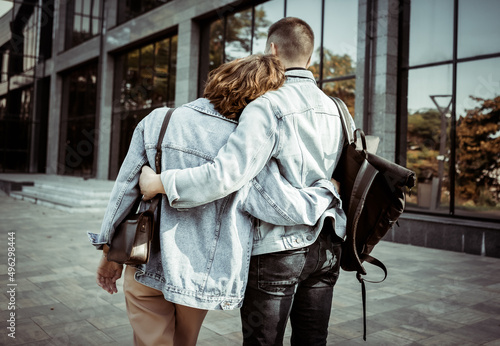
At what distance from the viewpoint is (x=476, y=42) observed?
9.13 meters

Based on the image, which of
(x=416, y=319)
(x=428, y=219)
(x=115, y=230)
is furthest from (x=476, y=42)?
(x=115, y=230)

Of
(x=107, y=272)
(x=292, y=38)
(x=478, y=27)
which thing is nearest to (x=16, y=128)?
(x=478, y=27)

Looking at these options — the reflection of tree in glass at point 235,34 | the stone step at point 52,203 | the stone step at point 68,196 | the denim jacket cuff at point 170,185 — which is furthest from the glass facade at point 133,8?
the denim jacket cuff at point 170,185

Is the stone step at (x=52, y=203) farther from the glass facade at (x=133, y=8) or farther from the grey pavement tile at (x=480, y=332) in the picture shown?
the grey pavement tile at (x=480, y=332)

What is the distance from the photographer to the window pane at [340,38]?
11039mm

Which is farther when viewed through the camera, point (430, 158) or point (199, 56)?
point (199, 56)

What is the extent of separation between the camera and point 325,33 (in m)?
11.7

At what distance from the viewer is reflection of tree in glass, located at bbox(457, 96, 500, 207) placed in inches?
344

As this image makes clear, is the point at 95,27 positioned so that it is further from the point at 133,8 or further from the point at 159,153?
the point at 159,153

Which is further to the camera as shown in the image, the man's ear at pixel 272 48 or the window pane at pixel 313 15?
the window pane at pixel 313 15

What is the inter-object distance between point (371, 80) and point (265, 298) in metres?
9.06

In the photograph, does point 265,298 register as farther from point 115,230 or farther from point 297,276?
point 115,230

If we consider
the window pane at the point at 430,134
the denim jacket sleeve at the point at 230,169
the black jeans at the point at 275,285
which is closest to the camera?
the denim jacket sleeve at the point at 230,169

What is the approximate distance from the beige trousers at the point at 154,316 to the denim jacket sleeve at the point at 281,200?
53 cm
